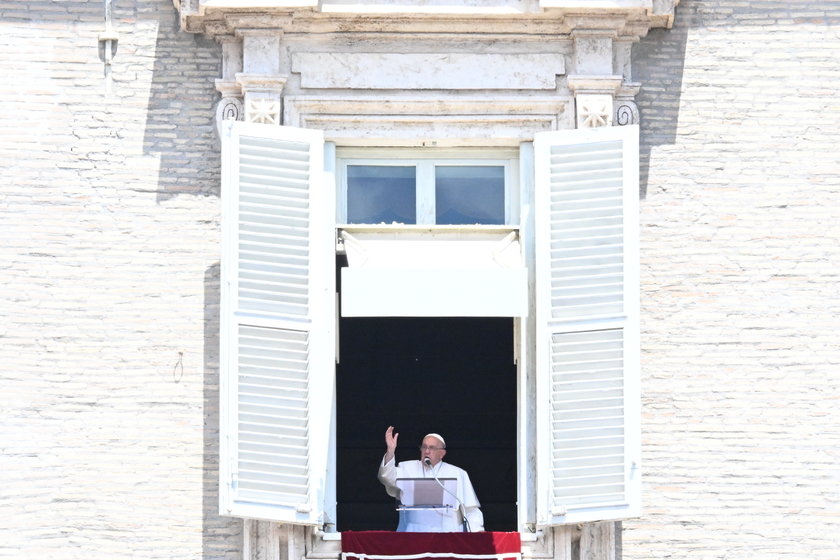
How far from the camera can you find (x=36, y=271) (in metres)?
10.5

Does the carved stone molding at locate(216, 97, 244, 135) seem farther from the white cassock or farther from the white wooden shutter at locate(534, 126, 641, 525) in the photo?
the white cassock

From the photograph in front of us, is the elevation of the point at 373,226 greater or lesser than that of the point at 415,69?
lesser

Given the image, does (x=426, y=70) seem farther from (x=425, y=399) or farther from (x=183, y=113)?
(x=425, y=399)

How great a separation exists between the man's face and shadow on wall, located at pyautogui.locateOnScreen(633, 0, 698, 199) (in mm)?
2049

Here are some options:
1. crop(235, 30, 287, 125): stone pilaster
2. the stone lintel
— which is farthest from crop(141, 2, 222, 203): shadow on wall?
the stone lintel

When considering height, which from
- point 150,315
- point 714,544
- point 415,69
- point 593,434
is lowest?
point 714,544

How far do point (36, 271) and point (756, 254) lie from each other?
443 cm

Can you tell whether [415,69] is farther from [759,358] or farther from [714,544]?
[714,544]

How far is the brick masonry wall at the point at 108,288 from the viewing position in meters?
10.2

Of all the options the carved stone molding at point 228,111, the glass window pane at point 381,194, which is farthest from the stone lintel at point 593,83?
the carved stone molding at point 228,111

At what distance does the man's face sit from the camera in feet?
35.6

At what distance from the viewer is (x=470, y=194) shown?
10.8 meters

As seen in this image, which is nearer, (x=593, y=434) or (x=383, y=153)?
(x=593, y=434)

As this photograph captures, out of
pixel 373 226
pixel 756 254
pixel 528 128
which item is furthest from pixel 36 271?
pixel 756 254
